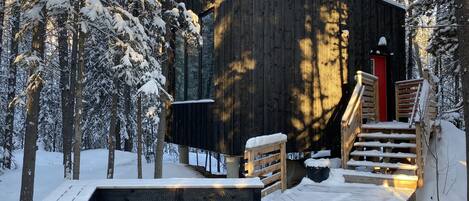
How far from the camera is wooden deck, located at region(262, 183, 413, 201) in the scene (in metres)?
8.08

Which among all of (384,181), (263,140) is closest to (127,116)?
(263,140)

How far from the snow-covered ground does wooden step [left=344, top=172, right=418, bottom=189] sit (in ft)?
19.2

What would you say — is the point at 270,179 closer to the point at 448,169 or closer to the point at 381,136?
the point at 381,136

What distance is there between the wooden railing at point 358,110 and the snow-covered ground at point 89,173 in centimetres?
552

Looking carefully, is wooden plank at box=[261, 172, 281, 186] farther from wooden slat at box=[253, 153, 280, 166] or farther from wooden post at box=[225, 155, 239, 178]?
wooden post at box=[225, 155, 239, 178]

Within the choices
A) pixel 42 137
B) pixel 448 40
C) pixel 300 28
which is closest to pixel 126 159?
pixel 300 28

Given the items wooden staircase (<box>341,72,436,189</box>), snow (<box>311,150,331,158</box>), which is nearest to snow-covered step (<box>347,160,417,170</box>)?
wooden staircase (<box>341,72,436,189</box>)

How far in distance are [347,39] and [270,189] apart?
6.04 meters

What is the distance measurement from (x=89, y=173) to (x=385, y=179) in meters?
13.1

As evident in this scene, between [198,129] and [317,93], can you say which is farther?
[198,129]

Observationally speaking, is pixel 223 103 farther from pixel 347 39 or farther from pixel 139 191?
pixel 139 191

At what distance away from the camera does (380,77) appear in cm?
1436

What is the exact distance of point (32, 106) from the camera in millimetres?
10203

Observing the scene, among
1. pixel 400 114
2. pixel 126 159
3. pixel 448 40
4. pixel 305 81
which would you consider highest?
pixel 448 40
